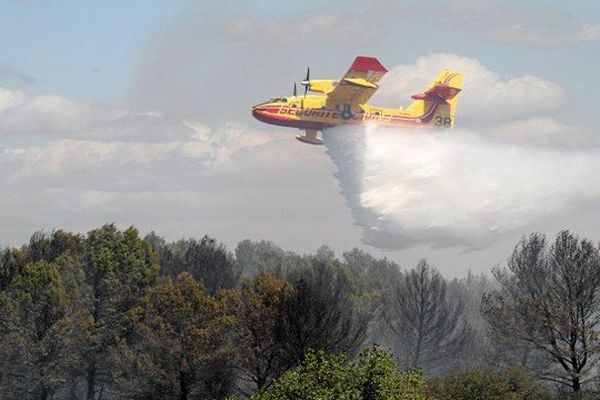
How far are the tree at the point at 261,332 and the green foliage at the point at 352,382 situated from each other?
19.7 meters

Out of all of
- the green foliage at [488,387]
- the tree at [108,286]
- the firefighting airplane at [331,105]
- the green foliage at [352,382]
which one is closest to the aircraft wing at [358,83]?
the firefighting airplane at [331,105]

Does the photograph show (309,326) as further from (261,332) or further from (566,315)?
(566,315)

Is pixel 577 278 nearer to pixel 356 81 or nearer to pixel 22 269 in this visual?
pixel 356 81

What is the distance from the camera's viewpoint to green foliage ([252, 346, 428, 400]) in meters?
34.1

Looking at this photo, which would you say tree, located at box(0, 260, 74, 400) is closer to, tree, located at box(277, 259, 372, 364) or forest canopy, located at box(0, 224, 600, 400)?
forest canopy, located at box(0, 224, 600, 400)

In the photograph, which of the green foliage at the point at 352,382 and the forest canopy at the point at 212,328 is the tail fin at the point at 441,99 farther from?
the green foliage at the point at 352,382

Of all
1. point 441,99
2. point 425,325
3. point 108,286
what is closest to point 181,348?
point 108,286

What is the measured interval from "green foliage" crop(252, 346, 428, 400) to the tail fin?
45.3 meters

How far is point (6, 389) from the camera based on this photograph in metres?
65.1

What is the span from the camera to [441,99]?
80.6 meters

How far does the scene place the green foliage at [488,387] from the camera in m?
47.7

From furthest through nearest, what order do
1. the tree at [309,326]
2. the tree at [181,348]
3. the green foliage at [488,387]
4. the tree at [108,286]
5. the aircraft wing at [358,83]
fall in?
the aircraft wing at [358,83], the tree at [108,286], the tree at [181,348], the tree at [309,326], the green foliage at [488,387]

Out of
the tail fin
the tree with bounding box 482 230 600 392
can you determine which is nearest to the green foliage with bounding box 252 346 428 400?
the tree with bounding box 482 230 600 392

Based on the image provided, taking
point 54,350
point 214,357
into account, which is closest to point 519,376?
point 214,357
